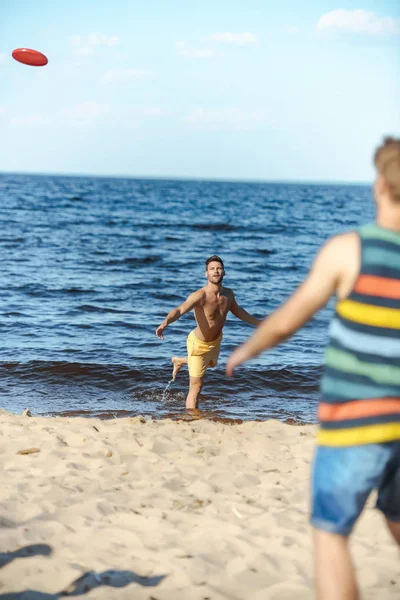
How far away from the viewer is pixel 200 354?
Result: 767cm

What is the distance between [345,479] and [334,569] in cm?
32

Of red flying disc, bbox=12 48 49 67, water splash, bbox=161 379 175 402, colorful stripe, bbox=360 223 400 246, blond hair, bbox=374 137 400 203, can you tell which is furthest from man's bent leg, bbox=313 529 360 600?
red flying disc, bbox=12 48 49 67

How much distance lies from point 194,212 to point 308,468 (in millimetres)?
43504

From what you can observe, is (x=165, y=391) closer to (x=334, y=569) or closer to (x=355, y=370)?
(x=334, y=569)

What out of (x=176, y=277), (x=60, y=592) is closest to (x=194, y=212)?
(x=176, y=277)

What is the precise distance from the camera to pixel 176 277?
19.3 m

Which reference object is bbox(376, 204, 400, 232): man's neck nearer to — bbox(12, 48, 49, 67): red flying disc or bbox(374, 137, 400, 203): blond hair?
bbox(374, 137, 400, 203): blond hair

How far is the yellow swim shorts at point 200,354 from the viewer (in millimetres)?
7645

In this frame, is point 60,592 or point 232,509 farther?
point 232,509

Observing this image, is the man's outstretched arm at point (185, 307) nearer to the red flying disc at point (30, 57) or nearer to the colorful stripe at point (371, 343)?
the red flying disc at point (30, 57)

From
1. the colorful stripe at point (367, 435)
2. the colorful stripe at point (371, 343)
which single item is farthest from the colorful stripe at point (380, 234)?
the colorful stripe at point (367, 435)

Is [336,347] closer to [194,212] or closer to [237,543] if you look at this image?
[237,543]

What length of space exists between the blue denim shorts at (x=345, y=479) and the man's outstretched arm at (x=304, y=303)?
1.37 ft

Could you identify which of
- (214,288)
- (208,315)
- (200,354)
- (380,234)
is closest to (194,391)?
(200,354)
